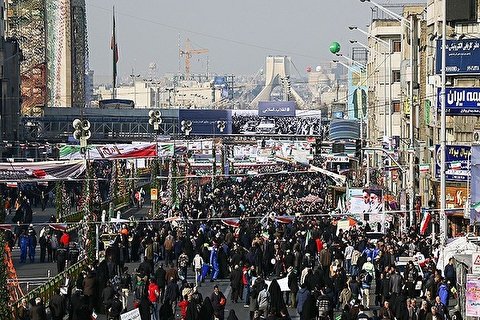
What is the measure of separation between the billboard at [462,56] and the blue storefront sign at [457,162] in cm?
251

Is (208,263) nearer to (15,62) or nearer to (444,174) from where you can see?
(444,174)

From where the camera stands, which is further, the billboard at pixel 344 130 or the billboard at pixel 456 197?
the billboard at pixel 344 130

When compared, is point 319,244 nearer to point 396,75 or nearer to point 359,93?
point 396,75

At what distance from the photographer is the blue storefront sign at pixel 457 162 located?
137 ft

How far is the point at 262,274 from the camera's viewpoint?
1400 inches

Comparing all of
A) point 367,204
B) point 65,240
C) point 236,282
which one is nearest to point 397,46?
point 367,204

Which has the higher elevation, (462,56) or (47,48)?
(47,48)

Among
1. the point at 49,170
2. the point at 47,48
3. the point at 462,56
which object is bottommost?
the point at 49,170

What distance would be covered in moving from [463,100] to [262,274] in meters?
8.49

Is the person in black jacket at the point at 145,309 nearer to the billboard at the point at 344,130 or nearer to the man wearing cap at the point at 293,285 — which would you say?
the man wearing cap at the point at 293,285

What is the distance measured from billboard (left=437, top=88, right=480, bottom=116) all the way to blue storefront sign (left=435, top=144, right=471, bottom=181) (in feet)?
6.55

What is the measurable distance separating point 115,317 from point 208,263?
11.5m

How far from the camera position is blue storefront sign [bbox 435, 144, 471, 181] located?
41.8m

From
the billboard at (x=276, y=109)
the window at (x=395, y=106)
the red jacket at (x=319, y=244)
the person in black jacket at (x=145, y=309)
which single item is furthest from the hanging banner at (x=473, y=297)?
the billboard at (x=276, y=109)
